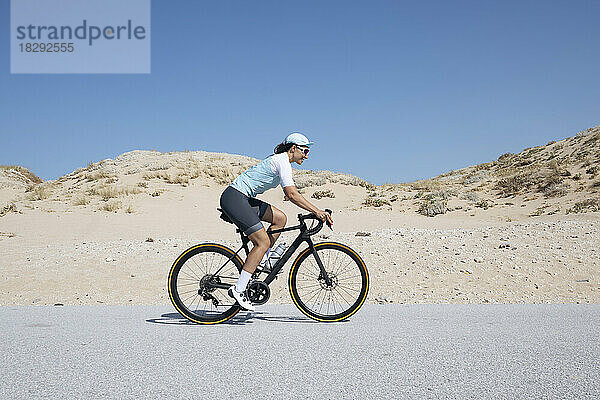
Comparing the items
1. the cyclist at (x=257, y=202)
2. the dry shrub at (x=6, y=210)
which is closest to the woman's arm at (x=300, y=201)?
the cyclist at (x=257, y=202)

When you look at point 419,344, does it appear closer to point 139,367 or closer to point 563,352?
point 563,352

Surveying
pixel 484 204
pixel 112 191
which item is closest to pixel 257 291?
pixel 112 191

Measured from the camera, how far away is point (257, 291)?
5.92m

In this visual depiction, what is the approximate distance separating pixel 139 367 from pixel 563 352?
11.8 ft

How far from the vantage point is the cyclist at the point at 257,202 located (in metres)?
5.75

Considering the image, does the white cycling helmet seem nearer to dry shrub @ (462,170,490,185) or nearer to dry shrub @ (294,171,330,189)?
dry shrub @ (294,171,330,189)

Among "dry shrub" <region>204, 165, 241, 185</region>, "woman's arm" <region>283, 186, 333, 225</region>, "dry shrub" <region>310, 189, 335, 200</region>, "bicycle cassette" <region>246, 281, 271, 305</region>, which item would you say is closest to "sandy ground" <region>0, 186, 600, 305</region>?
"bicycle cassette" <region>246, 281, 271, 305</region>

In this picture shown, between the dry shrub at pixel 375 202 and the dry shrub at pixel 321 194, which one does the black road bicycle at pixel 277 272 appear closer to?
the dry shrub at pixel 375 202

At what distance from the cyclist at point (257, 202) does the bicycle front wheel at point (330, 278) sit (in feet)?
1.69

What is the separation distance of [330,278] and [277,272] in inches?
24.6

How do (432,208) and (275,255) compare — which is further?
(432,208)

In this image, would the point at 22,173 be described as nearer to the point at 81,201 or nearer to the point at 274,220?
the point at 81,201

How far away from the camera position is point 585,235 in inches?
485

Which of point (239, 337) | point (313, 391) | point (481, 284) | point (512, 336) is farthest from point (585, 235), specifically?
point (313, 391)
